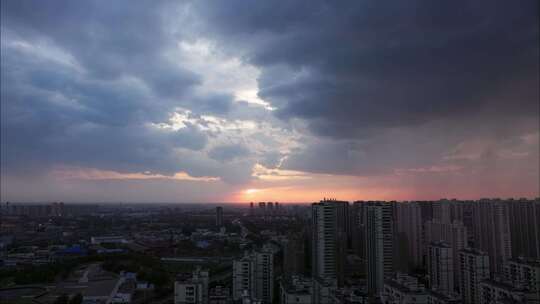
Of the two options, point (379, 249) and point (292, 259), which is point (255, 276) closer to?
point (292, 259)

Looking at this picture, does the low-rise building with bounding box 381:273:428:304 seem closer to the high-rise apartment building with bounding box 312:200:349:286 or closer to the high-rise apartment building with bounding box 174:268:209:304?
the high-rise apartment building with bounding box 312:200:349:286

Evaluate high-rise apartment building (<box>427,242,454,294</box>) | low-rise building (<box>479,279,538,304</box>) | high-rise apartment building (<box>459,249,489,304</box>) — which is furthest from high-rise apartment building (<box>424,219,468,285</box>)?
low-rise building (<box>479,279,538,304</box>)

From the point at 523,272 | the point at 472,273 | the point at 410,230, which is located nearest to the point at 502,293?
the point at 472,273

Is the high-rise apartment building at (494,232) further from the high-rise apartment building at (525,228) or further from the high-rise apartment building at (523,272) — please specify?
the high-rise apartment building at (523,272)

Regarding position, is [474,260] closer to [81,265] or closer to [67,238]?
[81,265]

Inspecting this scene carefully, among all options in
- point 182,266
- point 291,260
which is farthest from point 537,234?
point 182,266

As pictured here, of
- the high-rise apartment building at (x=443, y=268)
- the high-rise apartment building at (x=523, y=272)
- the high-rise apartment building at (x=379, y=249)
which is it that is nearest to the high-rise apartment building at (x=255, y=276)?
the high-rise apartment building at (x=379, y=249)

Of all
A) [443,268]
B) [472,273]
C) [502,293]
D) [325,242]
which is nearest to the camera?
[502,293]
